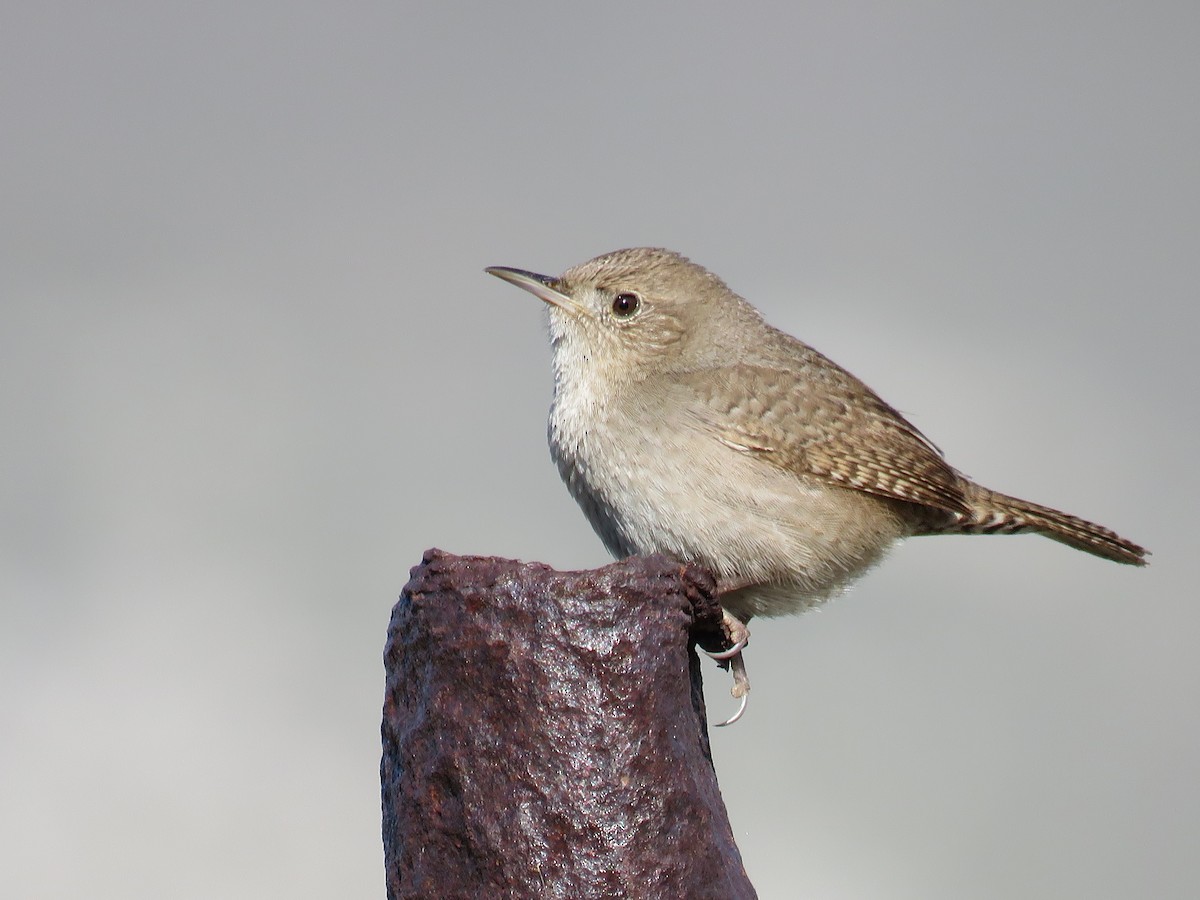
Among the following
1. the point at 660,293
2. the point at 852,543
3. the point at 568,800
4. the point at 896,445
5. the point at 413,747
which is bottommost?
the point at 568,800

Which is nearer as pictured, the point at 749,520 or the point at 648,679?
the point at 648,679

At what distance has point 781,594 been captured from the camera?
18.0 ft

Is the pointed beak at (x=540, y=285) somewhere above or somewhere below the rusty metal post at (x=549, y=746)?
above

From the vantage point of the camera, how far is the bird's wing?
5.53 m

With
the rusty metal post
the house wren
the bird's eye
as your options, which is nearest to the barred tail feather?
the house wren

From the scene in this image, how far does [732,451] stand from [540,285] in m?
1.30

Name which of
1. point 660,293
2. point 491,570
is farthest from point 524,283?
point 491,570

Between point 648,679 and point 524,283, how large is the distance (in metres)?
3.50

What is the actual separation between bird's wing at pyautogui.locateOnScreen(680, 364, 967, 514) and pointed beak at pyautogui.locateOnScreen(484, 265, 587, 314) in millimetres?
704

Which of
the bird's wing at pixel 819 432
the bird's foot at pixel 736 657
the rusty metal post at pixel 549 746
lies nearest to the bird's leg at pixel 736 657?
the bird's foot at pixel 736 657

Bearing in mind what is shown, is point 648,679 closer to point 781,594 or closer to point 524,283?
point 781,594

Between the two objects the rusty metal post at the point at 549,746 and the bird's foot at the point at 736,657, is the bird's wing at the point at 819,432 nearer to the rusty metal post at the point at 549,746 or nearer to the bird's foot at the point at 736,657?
the bird's foot at the point at 736,657

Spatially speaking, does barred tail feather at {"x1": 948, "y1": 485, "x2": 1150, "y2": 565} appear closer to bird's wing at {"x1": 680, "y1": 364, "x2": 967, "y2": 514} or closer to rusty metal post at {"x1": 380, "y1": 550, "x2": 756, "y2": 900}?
bird's wing at {"x1": 680, "y1": 364, "x2": 967, "y2": 514}

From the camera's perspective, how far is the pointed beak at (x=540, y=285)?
6078 millimetres
